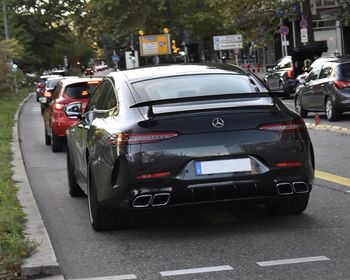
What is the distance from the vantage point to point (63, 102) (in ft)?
49.7

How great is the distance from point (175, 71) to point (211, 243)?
200cm

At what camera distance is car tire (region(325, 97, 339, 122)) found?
682 inches

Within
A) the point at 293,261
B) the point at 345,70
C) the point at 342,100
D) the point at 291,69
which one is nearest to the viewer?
the point at 293,261

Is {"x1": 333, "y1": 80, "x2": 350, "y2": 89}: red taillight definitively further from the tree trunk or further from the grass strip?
the tree trunk

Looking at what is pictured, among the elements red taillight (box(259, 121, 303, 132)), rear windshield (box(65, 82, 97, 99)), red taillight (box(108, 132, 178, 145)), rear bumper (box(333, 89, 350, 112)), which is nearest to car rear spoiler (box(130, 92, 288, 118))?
red taillight (box(108, 132, 178, 145))

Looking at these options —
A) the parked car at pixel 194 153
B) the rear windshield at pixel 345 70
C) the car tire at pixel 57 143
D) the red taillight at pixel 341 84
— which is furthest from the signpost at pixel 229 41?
the parked car at pixel 194 153

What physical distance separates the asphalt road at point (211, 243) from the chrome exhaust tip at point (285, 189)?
1.27 ft

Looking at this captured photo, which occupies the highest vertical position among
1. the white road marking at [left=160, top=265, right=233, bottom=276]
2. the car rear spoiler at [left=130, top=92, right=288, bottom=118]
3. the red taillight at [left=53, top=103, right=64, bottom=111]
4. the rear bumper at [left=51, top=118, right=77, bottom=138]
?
the car rear spoiler at [left=130, top=92, right=288, bottom=118]

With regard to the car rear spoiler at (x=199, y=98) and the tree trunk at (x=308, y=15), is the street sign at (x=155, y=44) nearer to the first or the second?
the tree trunk at (x=308, y=15)

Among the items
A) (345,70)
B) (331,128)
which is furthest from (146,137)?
(345,70)

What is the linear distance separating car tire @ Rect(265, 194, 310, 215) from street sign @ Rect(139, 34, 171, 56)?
6011 centimetres

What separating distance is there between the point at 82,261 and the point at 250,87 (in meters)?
2.47

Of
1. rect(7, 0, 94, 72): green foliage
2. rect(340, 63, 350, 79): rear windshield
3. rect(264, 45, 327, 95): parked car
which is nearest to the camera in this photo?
rect(340, 63, 350, 79): rear windshield

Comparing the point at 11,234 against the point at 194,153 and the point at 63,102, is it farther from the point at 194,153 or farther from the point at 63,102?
the point at 63,102
